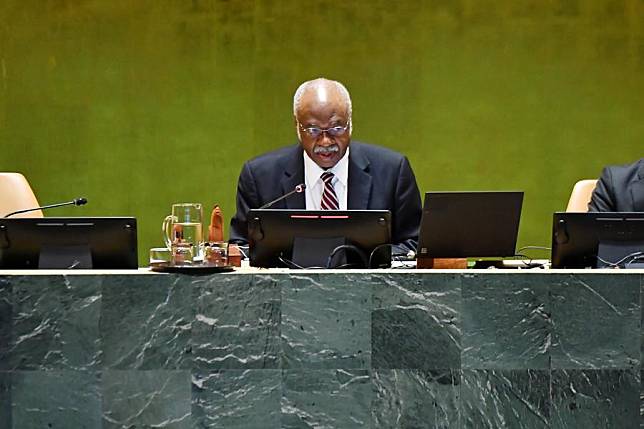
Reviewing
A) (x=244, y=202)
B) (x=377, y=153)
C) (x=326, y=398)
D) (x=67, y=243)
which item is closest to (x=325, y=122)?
(x=377, y=153)

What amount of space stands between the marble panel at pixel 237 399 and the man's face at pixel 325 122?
5.81ft

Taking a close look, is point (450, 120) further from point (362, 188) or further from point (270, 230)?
point (270, 230)

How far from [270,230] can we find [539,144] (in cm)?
301

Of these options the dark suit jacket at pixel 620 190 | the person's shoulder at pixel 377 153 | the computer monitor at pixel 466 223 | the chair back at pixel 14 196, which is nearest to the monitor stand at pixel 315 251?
the computer monitor at pixel 466 223

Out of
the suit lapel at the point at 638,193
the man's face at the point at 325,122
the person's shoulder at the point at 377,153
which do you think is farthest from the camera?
the person's shoulder at the point at 377,153

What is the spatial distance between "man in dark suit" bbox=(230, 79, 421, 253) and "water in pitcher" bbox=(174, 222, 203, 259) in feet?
3.68

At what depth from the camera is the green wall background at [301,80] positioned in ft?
18.4

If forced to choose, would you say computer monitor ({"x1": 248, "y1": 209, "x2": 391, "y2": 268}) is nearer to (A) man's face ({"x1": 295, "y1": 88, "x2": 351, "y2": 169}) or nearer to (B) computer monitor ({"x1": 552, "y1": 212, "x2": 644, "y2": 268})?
(B) computer monitor ({"x1": 552, "y1": 212, "x2": 644, "y2": 268})

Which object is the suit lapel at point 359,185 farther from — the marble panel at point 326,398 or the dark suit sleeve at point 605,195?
the marble panel at point 326,398

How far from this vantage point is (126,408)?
2.54 m

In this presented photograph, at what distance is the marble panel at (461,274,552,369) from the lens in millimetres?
2562

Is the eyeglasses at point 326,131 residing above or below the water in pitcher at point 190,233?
above

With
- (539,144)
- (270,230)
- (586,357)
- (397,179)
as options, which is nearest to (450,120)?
(539,144)

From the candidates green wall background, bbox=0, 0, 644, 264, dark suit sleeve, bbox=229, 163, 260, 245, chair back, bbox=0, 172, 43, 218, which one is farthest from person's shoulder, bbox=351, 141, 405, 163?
chair back, bbox=0, 172, 43, 218
